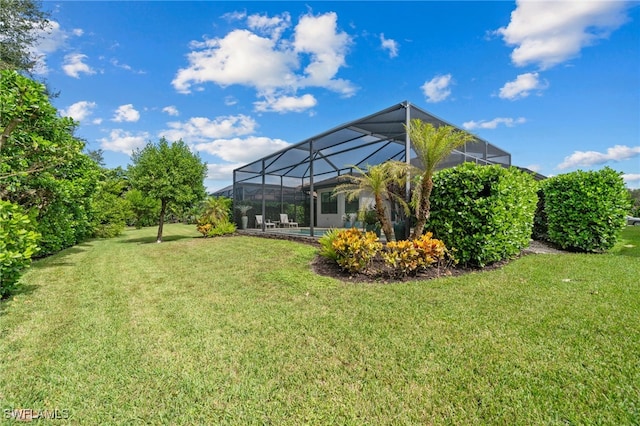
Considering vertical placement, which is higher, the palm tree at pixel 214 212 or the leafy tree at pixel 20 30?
the leafy tree at pixel 20 30

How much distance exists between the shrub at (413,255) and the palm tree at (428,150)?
2.43 feet

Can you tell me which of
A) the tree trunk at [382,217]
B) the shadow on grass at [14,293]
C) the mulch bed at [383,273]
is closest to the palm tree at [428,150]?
the tree trunk at [382,217]

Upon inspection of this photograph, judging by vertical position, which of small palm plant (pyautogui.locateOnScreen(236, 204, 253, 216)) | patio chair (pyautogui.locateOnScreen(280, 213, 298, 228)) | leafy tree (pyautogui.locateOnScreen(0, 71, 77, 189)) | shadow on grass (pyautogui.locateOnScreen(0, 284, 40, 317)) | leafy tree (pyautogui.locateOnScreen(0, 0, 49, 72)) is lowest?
shadow on grass (pyautogui.locateOnScreen(0, 284, 40, 317))

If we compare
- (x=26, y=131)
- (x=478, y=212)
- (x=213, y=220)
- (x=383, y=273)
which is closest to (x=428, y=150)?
(x=478, y=212)

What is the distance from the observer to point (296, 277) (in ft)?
18.4

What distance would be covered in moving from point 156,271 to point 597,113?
12.1 metres

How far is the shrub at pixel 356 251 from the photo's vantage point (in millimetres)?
5562

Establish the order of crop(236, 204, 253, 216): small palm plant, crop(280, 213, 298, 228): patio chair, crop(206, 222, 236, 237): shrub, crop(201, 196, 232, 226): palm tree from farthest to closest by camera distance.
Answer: crop(280, 213, 298, 228): patio chair, crop(236, 204, 253, 216): small palm plant, crop(201, 196, 232, 226): palm tree, crop(206, 222, 236, 237): shrub

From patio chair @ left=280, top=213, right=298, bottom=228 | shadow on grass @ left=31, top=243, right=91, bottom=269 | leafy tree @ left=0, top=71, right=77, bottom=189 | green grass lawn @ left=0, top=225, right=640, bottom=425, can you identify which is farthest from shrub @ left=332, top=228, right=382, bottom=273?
patio chair @ left=280, top=213, right=298, bottom=228

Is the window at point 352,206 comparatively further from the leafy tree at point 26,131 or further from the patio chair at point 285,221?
the leafy tree at point 26,131

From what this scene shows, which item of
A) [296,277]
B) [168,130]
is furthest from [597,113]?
[168,130]

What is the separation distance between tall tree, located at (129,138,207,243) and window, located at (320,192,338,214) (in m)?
7.79

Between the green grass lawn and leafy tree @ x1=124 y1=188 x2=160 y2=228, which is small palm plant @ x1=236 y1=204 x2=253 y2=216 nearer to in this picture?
leafy tree @ x1=124 y1=188 x2=160 y2=228

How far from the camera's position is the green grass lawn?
2004 millimetres
